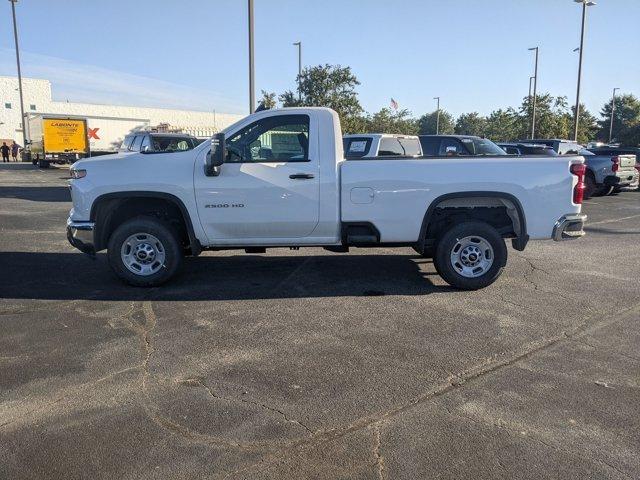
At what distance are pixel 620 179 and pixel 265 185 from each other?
15495 mm

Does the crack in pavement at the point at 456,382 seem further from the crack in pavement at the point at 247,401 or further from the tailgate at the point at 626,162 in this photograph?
the tailgate at the point at 626,162

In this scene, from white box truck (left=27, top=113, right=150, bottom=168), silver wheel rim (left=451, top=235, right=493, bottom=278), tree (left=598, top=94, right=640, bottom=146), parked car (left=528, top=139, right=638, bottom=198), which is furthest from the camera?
tree (left=598, top=94, right=640, bottom=146)

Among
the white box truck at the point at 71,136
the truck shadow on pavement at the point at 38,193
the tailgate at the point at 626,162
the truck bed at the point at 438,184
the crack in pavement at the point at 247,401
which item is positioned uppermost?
the white box truck at the point at 71,136

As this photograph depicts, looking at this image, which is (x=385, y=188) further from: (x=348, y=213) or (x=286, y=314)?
(x=286, y=314)

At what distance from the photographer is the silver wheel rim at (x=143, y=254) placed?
6426 millimetres

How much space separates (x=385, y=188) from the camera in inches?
243

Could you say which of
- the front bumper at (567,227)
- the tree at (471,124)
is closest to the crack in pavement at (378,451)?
the front bumper at (567,227)

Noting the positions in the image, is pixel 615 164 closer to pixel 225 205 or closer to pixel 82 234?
pixel 225 205

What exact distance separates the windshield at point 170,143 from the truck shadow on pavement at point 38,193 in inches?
135

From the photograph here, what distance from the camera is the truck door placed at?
6.17 metres

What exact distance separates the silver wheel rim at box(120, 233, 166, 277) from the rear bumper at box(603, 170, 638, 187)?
1602 cm

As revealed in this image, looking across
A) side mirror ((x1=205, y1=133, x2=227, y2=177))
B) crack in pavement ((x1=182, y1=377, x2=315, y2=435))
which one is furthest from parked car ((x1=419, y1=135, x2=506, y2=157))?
crack in pavement ((x1=182, y1=377, x2=315, y2=435))

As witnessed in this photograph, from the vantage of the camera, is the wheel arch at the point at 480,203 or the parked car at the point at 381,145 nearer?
the wheel arch at the point at 480,203

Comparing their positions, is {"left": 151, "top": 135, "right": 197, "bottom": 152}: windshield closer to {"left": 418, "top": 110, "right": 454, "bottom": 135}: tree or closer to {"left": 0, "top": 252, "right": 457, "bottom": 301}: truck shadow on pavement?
{"left": 0, "top": 252, "right": 457, "bottom": 301}: truck shadow on pavement
